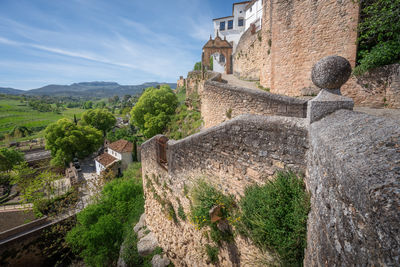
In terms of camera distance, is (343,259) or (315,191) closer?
(343,259)

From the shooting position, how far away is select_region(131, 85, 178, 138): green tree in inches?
871

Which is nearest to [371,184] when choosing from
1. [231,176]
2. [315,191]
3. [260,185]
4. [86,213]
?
[315,191]

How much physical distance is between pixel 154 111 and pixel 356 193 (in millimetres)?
→ 24235

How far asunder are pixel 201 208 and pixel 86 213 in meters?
11.5

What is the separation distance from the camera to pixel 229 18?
38.3m

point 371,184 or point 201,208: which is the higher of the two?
point 371,184

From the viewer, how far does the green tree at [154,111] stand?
Answer: 72.6 ft

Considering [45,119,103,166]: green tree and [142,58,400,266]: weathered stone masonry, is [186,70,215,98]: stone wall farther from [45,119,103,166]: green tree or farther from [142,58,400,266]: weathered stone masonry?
[45,119,103,166]: green tree

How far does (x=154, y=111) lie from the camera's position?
24109 mm

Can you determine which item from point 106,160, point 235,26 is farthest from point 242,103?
point 235,26

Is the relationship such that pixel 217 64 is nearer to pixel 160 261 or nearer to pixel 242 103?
pixel 242 103

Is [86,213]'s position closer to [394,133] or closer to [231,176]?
[231,176]

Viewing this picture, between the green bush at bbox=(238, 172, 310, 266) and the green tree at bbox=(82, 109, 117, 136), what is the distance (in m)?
44.2

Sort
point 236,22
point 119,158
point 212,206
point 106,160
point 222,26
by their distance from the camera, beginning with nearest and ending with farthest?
point 212,206 → point 106,160 → point 119,158 → point 236,22 → point 222,26
